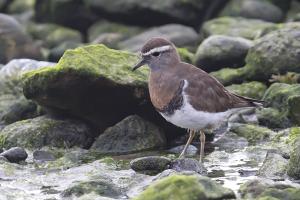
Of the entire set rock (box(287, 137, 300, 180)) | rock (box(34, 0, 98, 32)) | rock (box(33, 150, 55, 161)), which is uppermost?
rock (box(34, 0, 98, 32))

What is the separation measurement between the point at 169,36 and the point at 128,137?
8015mm

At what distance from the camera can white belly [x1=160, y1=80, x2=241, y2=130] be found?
10.8 m

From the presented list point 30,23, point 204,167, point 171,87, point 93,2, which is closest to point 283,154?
point 204,167

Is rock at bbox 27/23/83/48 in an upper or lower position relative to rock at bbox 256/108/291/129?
upper

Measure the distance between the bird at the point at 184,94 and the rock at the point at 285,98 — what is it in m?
0.97

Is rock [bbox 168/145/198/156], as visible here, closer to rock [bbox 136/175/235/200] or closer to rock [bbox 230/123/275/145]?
rock [bbox 230/123/275/145]

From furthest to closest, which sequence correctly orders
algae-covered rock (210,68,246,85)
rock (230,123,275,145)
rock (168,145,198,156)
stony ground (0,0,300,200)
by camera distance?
algae-covered rock (210,68,246,85) < rock (230,123,275,145) < rock (168,145,198,156) < stony ground (0,0,300,200)

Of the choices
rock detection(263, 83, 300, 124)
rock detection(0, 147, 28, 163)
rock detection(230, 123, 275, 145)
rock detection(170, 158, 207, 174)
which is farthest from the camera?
rock detection(230, 123, 275, 145)

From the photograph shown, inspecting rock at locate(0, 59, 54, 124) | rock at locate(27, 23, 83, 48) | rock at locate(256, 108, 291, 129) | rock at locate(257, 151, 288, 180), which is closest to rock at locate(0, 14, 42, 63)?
rock at locate(27, 23, 83, 48)

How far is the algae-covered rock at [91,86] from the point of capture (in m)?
12.1

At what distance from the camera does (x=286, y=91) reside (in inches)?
529

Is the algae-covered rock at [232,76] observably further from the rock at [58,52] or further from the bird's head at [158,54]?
the rock at [58,52]

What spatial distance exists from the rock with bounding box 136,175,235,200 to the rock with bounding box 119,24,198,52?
1187 cm

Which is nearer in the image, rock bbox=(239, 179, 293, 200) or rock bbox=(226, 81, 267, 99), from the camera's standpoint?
rock bbox=(239, 179, 293, 200)
